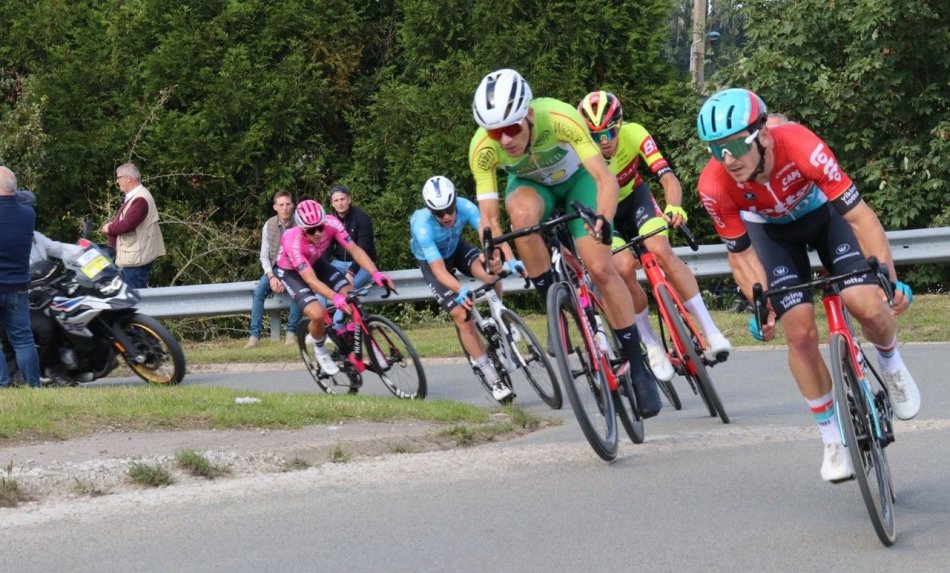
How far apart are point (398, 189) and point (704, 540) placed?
53.6ft

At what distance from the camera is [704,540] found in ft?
21.0

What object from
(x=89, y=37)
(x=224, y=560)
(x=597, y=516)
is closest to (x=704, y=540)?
(x=597, y=516)

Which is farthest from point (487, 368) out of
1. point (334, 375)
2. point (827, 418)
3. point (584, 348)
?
point (827, 418)

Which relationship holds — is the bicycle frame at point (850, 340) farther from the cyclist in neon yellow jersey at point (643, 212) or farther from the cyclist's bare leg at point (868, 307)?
the cyclist in neon yellow jersey at point (643, 212)

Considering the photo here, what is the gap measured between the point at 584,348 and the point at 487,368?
3310 millimetres

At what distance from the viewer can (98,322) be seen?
518 inches

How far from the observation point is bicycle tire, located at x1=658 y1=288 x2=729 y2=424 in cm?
970

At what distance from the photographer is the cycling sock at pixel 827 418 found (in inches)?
259

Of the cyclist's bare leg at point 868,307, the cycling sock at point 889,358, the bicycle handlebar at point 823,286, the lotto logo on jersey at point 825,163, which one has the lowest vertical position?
the cycling sock at point 889,358

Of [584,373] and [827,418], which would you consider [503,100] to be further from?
[827,418]

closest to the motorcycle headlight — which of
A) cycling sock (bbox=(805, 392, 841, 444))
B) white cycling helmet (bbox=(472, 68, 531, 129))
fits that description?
white cycling helmet (bbox=(472, 68, 531, 129))

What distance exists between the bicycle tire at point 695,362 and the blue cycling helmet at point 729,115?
337 centimetres

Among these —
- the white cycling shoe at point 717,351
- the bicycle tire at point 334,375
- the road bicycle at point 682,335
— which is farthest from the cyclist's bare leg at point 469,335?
the white cycling shoe at point 717,351

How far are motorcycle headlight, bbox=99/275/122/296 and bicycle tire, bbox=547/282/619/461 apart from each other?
582 cm
